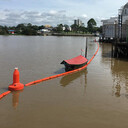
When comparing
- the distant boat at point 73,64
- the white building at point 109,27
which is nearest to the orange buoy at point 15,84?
the distant boat at point 73,64

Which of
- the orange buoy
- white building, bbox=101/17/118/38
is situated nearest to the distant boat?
the orange buoy

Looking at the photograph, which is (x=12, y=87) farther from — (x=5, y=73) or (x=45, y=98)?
(x=5, y=73)

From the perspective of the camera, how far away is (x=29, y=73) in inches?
664

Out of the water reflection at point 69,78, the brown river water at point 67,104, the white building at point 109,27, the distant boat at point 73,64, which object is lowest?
the brown river water at point 67,104

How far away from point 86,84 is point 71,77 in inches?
82.7

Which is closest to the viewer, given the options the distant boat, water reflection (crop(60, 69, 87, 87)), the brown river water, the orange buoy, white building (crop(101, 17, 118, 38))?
the brown river water

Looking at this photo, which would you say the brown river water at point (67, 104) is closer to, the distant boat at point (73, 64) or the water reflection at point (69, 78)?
the water reflection at point (69, 78)

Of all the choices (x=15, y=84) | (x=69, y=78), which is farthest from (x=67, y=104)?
(x=69, y=78)

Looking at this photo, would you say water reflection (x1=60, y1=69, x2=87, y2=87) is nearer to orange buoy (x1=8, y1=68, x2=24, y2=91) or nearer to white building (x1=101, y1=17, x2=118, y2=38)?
orange buoy (x1=8, y1=68, x2=24, y2=91)

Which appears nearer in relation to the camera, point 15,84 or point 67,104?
point 67,104

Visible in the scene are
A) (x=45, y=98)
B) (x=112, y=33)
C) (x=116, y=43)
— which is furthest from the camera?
(x=112, y=33)

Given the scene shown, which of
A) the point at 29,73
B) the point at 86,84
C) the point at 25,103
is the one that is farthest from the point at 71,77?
the point at 25,103

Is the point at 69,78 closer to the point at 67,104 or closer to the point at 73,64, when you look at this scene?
the point at 73,64

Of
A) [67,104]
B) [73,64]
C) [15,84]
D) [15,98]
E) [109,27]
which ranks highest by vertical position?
[109,27]
